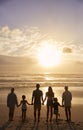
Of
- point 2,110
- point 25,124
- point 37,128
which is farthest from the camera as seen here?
point 2,110

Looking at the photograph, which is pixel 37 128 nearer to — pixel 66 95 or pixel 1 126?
pixel 1 126

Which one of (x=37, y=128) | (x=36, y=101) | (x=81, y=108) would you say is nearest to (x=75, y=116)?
(x=81, y=108)

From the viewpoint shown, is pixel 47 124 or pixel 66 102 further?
pixel 66 102

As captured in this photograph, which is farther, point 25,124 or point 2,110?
point 2,110

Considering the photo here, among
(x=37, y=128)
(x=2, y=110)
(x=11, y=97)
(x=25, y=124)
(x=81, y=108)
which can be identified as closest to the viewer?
(x=37, y=128)

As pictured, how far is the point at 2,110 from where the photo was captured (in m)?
19.5

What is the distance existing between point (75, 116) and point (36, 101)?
4.55 metres

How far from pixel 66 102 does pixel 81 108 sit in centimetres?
658

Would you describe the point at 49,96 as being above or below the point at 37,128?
above

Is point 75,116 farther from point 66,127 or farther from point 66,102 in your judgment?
point 66,127

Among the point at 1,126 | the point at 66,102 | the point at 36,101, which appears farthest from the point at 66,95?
the point at 1,126

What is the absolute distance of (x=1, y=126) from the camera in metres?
13.1

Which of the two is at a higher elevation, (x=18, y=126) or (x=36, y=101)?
(x=36, y=101)

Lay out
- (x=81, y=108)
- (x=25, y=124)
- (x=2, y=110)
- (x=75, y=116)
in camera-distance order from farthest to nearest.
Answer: (x=81, y=108) < (x=2, y=110) < (x=75, y=116) < (x=25, y=124)
